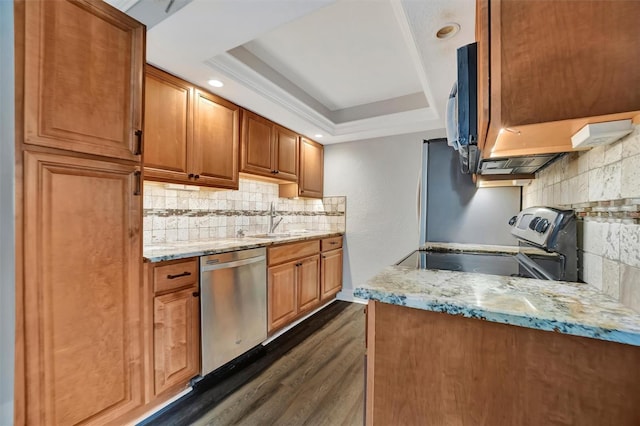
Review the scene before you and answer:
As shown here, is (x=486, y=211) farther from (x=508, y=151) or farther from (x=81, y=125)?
(x=81, y=125)

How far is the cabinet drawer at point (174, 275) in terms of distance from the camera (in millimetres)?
1483

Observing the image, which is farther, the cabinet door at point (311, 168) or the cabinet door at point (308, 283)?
the cabinet door at point (311, 168)

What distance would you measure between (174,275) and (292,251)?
117cm

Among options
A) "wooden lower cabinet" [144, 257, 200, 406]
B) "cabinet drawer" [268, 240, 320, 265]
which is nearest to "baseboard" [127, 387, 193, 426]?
"wooden lower cabinet" [144, 257, 200, 406]

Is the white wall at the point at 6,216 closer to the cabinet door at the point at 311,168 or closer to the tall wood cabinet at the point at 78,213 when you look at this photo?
the tall wood cabinet at the point at 78,213

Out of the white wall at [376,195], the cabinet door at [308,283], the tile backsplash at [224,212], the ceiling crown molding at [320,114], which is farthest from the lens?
the white wall at [376,195]

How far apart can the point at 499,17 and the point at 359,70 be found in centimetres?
191

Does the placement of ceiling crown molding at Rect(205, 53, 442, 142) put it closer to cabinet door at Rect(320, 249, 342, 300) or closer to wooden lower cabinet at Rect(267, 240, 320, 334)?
wooden lower cabinet at Rect(267, 240, 320, 334)

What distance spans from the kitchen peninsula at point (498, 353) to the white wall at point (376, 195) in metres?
2.44

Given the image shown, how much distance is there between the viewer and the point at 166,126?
72.6 inches

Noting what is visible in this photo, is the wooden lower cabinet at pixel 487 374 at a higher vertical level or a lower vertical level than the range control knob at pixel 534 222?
lower

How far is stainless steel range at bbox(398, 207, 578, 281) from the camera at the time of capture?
0.90 m

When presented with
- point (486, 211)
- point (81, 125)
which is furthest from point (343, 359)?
point (81, 125)

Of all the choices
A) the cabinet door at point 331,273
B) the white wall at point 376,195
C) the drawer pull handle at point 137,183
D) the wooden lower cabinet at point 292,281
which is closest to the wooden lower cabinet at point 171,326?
the drawer pull handle at point 137,183
